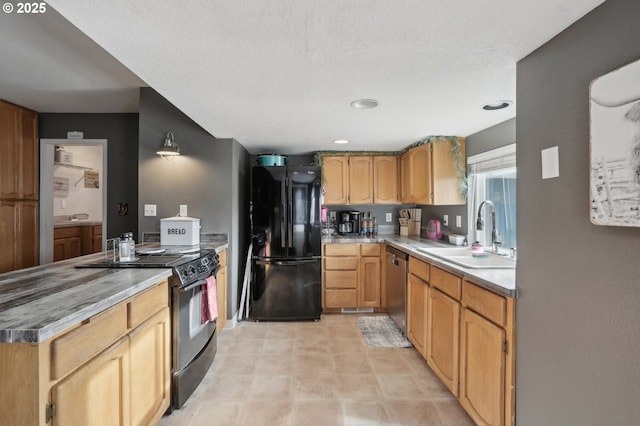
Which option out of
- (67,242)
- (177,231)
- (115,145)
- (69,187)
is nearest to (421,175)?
(177,231)

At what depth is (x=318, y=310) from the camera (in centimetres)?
337

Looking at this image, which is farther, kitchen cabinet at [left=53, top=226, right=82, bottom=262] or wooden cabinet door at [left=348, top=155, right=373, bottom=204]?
wooden cabinet door at [left=348, top=155, right=373, bottom=204]

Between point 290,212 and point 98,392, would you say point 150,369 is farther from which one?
point 290,212

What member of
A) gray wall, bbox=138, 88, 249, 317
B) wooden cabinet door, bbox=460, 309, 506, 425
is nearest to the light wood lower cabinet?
wooden cabinet door, bbox=460, 309, 506, 425

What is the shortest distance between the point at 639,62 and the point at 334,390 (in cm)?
221

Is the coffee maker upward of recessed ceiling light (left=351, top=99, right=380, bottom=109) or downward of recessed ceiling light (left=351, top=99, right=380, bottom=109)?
downward

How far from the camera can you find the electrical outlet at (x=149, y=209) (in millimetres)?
2945

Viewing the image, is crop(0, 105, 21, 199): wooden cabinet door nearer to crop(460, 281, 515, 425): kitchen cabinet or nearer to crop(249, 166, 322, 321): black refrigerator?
crop(249, 166, 322, 321): black refrigerator

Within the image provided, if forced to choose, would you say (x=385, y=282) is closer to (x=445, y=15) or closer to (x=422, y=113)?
(x=422, y=113)

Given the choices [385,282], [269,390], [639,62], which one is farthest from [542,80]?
[385,282]

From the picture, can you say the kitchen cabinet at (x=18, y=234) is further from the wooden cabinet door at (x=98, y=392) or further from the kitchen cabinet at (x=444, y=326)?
the kitchen cabinet at (x=444, y=326)

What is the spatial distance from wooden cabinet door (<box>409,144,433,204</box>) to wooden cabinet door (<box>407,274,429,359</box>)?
0.96m

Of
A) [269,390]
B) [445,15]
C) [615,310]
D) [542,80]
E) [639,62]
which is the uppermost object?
[445,15]

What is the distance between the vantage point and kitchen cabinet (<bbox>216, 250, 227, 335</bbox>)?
113 inches
